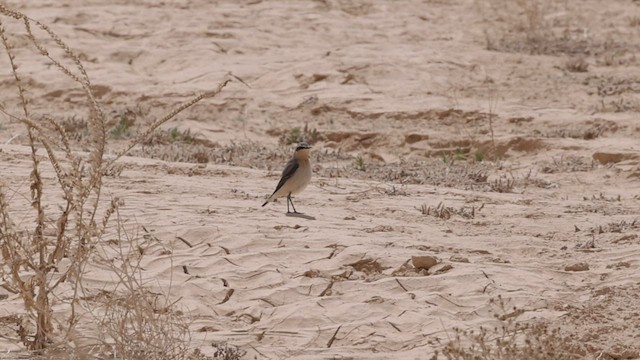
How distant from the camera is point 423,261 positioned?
641cm

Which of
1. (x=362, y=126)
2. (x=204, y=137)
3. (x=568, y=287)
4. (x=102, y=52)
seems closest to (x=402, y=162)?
Result: (x=362, y=126)

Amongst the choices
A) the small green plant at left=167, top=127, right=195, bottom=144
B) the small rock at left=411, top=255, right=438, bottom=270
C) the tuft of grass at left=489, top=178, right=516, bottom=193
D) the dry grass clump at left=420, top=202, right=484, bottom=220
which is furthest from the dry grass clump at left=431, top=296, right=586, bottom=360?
the small green plant at left=167, top=127, right=195, bottom=144

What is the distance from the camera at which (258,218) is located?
24.4 ft

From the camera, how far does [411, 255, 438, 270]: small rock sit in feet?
21.0

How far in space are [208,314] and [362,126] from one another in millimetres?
5422

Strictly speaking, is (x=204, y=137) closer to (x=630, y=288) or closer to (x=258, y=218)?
(x=258, y=218)

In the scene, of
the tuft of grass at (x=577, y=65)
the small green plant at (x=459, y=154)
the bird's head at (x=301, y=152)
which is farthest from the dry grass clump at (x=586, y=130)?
the bird's head at (x=301, y=152)

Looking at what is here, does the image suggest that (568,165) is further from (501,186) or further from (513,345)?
(513,345)

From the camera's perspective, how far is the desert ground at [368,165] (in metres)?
5.72

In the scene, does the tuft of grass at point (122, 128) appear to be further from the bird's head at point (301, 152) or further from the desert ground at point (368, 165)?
the bird's head at point (301, 152)

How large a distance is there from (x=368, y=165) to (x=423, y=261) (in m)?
3.33

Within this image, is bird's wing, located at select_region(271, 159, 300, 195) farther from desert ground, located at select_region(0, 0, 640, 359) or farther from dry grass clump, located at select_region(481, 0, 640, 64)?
dry grass clump, located at select_region(481, 0, 640, 64)

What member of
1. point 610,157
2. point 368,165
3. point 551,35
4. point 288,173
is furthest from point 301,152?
point 551,35

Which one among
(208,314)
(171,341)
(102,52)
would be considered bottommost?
(102,52)
